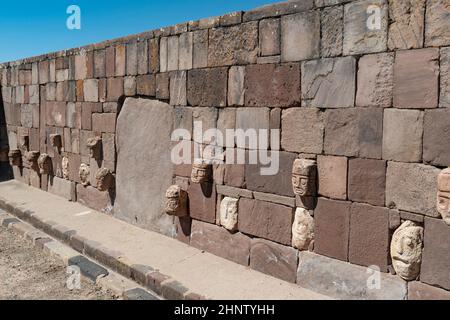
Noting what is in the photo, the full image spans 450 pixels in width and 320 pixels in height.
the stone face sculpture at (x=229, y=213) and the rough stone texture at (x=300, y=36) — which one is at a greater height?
the rough stone texture at (x=300, y=36)

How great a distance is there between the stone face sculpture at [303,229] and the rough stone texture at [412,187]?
0.90 metres

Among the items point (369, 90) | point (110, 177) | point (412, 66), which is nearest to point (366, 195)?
point (369, 90)

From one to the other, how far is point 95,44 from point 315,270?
5715 mm

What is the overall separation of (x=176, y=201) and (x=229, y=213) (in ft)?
3.01

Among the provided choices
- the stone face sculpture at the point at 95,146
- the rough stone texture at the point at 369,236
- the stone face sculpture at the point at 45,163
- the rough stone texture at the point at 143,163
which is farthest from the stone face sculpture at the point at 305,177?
the stone face sculpture at the point at 45,163

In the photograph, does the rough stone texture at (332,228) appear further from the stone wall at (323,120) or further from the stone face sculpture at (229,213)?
the stone face sculpture at (229,213)

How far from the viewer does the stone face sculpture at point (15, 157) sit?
11.0m

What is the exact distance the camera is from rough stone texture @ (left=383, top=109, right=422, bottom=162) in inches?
140

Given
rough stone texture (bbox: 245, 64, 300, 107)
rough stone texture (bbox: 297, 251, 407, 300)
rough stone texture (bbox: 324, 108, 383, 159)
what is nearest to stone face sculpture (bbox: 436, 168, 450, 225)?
rough stone texture (bbox: 324, 108, 383, 159)

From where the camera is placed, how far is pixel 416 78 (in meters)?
3.51

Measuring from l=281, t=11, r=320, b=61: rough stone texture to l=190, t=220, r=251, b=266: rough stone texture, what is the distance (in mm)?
2269

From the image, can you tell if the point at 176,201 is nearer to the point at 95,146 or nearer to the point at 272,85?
the point at 272,85

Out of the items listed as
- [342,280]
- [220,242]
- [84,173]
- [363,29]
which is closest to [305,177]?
[342,280]

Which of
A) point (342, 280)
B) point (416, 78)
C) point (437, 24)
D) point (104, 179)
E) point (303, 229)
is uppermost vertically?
point (437, 24)
